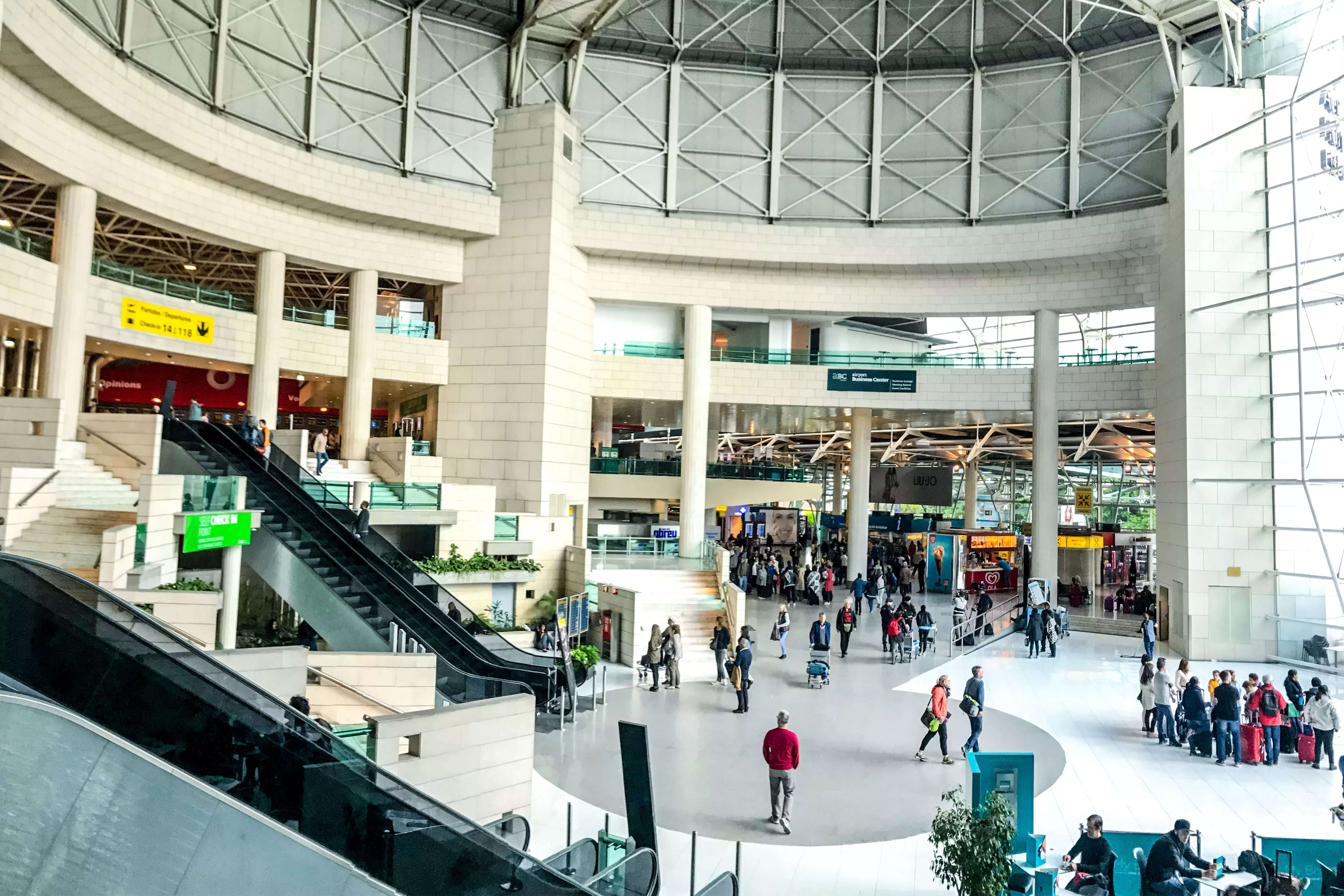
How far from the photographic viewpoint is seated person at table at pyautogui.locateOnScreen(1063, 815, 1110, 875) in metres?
7.26

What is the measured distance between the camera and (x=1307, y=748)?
39.0ft

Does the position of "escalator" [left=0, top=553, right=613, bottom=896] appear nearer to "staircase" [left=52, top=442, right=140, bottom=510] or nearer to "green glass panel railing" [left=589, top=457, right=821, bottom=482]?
"staircase" [left=52, top=442, right=140, bottom=510]

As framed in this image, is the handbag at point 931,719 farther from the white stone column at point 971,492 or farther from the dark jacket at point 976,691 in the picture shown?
the white stone column at point 971,492

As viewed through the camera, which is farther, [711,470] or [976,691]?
[711,470]

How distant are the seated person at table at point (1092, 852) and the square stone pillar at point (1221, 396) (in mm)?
14995

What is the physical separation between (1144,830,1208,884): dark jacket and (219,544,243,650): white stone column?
39.6 ft

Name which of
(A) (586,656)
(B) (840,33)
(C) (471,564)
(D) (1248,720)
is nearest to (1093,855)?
(D) (1248,720)

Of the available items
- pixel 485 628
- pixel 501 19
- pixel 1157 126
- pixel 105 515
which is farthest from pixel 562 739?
pixel 1157 126

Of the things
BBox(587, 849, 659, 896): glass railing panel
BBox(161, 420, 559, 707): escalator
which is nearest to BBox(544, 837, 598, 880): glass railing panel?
BBox(587, 849, 659, 896): glass railing panel

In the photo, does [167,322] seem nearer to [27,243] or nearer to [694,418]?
[27,243]

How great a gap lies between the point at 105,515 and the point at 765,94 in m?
22.8

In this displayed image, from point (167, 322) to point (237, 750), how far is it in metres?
19.0

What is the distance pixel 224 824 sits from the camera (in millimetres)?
4207

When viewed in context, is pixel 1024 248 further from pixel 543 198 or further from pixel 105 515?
pixel 105 515
